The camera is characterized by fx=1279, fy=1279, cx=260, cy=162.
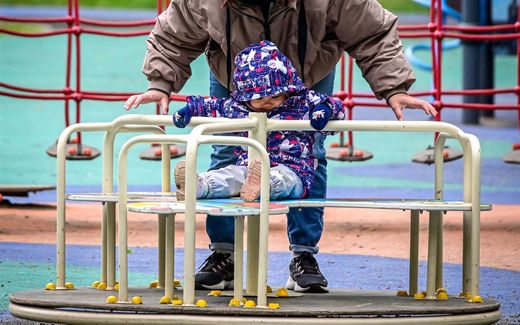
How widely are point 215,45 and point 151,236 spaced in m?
2.53

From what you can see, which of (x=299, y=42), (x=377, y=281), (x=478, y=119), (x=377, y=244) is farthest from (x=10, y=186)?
(x=478, y=119)

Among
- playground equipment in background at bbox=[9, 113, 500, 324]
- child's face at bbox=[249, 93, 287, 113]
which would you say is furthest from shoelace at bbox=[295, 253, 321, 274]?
child's face at bbox=[249, 93, 287, 113]

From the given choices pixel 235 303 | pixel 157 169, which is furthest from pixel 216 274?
pixel 157 169

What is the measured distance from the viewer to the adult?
195 inches

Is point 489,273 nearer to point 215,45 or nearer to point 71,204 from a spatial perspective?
point 215,45

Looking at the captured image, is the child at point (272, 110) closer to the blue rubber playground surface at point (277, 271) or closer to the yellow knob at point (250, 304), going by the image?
the yellow knob at point (250, 304)

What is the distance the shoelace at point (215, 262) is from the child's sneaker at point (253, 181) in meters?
0.67

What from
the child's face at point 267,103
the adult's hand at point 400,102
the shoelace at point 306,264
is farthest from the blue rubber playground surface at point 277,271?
the child's face at point 267,103

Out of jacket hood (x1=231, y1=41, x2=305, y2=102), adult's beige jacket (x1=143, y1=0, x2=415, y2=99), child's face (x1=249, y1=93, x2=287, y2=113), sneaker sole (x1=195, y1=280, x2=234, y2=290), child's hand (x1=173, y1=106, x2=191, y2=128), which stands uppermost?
adult's beige jacket (x1=143, y1=0, x2=415, y2=99)

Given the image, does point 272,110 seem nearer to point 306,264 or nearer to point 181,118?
point 181,118

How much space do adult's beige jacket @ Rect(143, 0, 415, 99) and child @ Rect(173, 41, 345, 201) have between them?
16 cm

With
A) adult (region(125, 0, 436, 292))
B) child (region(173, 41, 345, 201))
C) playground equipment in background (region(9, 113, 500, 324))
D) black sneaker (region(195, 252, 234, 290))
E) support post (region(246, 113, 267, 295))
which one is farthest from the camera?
black sneaker (region(195, 252, 234, 290))

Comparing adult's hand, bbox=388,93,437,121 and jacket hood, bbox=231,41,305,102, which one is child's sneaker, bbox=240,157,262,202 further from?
adult's hand, bbox=388,93,437,121

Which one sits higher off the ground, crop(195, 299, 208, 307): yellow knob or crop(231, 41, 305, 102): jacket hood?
crop(231, 41, 305, 102): jacket hood
